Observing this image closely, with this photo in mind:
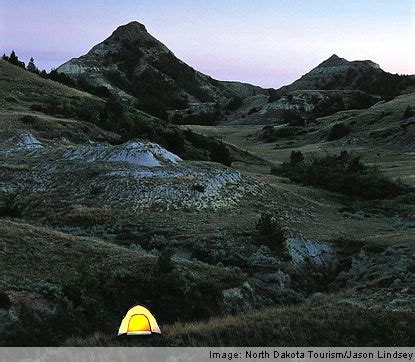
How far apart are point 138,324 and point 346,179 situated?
33.3 metres

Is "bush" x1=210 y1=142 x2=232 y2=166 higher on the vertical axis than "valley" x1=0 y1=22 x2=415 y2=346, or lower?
higher

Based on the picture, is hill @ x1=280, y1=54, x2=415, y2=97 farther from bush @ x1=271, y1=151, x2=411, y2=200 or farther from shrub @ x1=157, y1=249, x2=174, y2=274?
shrub @ x1=157, y1=249, x2=174, y2=274

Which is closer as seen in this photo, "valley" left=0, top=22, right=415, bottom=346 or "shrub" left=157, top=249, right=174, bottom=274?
"valley" left=0, top=22, right=415, bottom=346

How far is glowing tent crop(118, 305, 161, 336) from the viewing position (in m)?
14.9

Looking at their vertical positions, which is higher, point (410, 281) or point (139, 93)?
point (139, 93)

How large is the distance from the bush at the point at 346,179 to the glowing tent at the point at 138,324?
30.8m

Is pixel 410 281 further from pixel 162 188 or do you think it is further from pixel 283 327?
pixel 162 188

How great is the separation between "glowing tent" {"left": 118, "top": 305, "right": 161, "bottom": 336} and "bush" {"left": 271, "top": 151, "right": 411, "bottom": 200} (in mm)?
30827

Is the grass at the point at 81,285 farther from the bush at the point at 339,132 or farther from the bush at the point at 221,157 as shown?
the bush at the point at 339,132

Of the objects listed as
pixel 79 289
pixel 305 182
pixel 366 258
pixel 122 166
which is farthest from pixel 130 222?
pixel 305 182

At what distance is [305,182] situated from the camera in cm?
4675

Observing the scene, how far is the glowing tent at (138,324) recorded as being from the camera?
14.9 meters

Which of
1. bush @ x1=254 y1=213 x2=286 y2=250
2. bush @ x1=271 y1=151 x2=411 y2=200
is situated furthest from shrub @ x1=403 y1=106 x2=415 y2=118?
bush @ x1=254 y1=213 x2=286 y2=250
